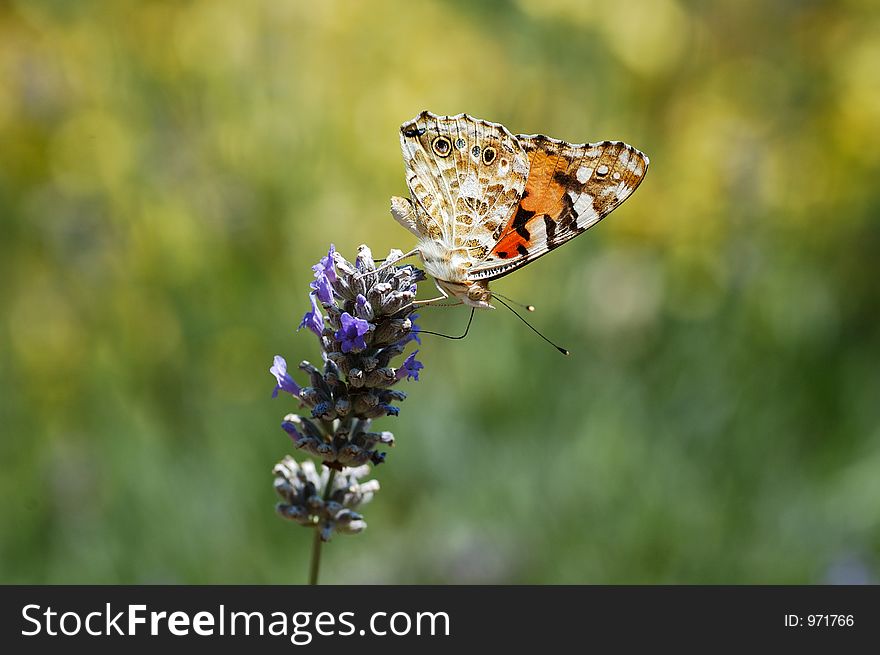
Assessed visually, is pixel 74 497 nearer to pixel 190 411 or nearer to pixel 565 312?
pixel 190 411

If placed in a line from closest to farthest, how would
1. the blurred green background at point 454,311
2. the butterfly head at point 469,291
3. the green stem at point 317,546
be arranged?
1. the green stem at point 317,546
2. the butterfly head at point 469,291
3. the blurred green background at point 454,311

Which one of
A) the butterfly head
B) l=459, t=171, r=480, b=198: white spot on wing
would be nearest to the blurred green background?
the butterfly head

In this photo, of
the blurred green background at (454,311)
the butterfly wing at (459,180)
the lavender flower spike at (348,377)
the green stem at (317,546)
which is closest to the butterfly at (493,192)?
the butterfly wing at (459,180)

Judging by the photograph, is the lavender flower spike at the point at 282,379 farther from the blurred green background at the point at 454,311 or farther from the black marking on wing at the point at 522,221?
the blurred green background at the point at 454,311

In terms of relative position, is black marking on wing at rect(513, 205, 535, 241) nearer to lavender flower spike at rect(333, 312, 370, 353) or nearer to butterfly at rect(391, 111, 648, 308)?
butterfly at rect(391, 111, 648, 308)

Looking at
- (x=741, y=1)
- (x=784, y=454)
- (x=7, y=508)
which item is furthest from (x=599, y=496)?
(x=741, y=1)

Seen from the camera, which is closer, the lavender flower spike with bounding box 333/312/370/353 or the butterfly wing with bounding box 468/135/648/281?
the lavender flower spike with bounding box 333/312/370/353

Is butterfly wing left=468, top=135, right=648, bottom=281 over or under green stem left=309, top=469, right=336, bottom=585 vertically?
Result: over

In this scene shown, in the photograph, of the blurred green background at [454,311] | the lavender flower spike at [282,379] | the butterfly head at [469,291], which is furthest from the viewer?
the blurred green background at [454,311]
